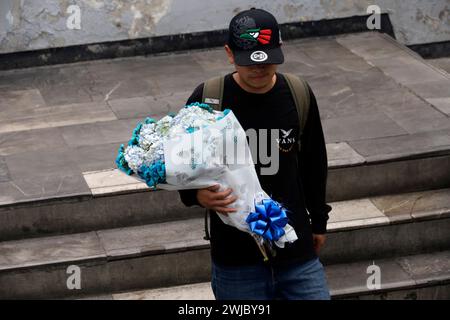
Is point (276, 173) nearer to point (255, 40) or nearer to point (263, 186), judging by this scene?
point (263, 186)

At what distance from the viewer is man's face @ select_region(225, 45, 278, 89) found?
170 inches

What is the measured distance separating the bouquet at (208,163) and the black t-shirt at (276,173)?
7 centimetres

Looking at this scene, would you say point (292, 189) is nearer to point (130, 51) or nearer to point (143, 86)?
point (143, 86)

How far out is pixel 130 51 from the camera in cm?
862

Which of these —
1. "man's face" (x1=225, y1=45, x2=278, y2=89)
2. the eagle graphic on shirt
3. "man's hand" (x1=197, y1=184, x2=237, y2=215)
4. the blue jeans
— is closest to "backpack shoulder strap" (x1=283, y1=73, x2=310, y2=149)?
"man's face" (x1=225, y1=45, x2=278, y2=89)

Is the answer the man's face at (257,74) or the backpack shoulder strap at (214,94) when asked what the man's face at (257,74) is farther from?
the backpack shoulder strap at (214,94)

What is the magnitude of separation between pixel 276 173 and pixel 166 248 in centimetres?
171

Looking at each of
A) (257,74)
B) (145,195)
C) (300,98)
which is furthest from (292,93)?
(145,195)

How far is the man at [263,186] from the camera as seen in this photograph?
4.35 m

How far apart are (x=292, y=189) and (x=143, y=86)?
374cm

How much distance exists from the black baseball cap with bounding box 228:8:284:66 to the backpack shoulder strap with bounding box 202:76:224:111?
5.8 inches

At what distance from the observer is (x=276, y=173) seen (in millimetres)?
4438

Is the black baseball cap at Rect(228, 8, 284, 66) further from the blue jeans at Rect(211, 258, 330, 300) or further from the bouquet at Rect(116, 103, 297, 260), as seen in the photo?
the blue jeans at Rect(211, 258, 330, 300)
